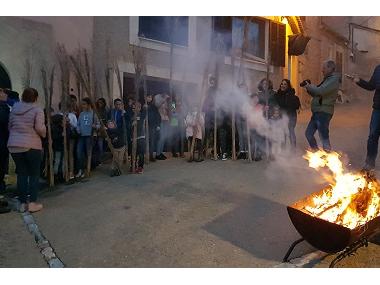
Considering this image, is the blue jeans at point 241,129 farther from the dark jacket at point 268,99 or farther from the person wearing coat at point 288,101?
the person wearing coat at point 288,101

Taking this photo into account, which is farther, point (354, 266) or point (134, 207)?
point (134, 207)

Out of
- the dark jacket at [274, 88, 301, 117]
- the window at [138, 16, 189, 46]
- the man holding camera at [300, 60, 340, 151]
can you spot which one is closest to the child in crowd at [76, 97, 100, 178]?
the window at [138, 16, 189, 46]

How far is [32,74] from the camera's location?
6.72 m

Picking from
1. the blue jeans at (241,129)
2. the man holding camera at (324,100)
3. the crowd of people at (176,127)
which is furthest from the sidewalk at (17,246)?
the man holding camera at (324,100)

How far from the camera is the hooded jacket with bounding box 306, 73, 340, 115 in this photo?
18.3ft

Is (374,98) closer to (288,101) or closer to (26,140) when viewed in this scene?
(288,101)

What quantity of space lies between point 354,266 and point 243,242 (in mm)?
1011

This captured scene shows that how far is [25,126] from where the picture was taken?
14.6ft

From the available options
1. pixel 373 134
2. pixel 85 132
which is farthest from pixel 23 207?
pixel 373 134

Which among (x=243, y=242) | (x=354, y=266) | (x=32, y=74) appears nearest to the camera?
(x=354, y=266)

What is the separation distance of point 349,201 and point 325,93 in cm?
269

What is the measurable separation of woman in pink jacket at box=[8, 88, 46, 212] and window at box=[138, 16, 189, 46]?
14.4ft
